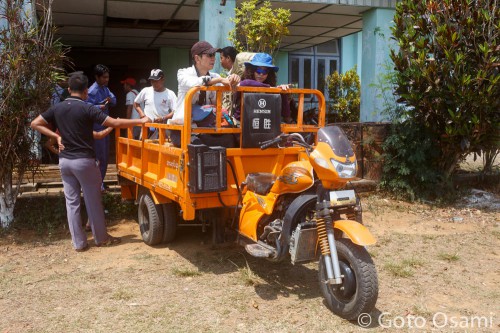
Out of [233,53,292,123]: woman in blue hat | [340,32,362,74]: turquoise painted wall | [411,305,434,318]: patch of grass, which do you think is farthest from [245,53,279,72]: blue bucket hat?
[340,32,362,74]: turquoise painted wall

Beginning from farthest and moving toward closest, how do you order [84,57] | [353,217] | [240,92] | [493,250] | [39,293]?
[84,57] → [493,250] → [240,92] → [39,293] → [353,217]

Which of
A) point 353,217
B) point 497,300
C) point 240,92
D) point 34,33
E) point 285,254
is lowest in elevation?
point 497,300

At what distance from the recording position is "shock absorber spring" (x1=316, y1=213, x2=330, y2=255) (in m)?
3.50

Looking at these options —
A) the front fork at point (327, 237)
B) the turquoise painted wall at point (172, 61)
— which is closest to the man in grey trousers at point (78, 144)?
the front fork at point (327, 237)

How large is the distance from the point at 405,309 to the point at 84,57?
536 inches

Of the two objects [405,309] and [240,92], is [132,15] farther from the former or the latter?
[405,309]

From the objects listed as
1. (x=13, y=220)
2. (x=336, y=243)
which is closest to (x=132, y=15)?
(x=13, y=220)

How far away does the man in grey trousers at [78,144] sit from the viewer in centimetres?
497

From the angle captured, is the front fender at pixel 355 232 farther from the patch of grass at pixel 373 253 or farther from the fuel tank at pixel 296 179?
the patch of grass at pixel 373 253

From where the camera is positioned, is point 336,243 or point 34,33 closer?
point 336,243

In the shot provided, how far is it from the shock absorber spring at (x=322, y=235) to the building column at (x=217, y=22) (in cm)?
474

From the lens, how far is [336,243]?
11.6 feet

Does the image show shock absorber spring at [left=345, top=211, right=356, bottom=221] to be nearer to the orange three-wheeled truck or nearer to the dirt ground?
the orange three-wheeled truck

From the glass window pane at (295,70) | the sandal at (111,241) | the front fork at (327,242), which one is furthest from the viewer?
the glass window pane at (295,70)
